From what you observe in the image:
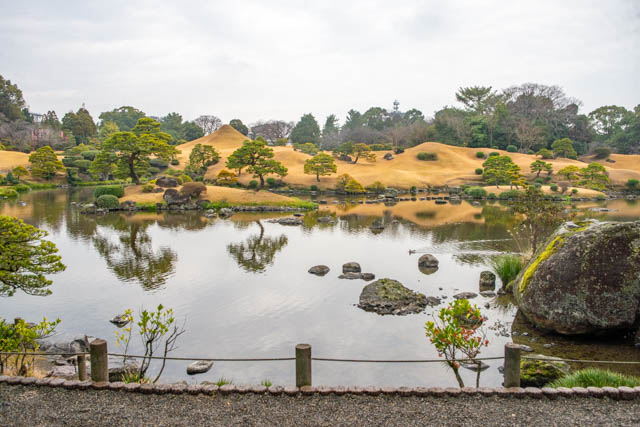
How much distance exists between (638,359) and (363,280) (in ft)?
26.5

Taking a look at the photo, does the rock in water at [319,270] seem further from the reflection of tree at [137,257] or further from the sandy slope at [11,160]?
the sandy slope at [11,160]

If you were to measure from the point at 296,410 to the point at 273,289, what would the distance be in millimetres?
8490

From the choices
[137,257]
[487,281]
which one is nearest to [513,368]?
[487,281]

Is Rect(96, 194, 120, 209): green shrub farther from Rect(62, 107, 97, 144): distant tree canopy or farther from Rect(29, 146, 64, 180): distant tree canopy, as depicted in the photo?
Rect(62, 107, 97, 144): distant tree canopy

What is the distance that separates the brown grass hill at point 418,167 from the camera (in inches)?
2118

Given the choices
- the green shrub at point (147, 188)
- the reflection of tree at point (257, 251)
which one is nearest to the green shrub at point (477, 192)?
the reflection of tree at point (257, 251)

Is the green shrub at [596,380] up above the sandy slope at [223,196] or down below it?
below

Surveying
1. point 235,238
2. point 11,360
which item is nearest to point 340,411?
point 11,360

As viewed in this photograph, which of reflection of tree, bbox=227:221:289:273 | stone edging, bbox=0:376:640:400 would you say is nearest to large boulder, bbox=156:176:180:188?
reflection of tree, bbox=227:221:289:273

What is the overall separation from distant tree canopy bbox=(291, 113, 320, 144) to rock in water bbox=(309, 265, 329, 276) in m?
71.0

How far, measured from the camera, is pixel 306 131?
85875 millimetres

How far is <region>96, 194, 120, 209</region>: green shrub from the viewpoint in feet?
108

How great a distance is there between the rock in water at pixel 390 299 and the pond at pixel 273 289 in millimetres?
346

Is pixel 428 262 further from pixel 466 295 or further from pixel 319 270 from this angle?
pixel 319 270
